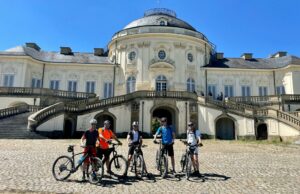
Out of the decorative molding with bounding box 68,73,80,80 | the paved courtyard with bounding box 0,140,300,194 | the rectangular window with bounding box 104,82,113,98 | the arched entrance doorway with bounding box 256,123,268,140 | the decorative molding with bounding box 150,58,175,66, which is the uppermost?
the decorative molding with bounding box 150,58,175,66

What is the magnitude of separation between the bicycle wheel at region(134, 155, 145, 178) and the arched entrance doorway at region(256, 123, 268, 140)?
22478 millimetres

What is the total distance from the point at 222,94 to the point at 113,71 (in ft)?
50.3

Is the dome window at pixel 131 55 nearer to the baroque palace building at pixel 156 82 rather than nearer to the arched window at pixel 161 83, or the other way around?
the baroque palace building at pixel 156 82

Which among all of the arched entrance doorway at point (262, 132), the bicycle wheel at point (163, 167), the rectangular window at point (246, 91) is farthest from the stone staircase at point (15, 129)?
the rectangular window at point (246, 91)

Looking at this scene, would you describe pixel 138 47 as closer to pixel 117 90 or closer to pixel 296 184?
pixel 117 90

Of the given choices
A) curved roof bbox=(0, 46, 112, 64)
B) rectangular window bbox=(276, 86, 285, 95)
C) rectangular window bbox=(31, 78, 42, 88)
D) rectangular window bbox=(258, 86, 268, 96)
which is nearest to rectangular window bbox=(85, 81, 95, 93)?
curved roof bbox=(0, 46, 112, 64)

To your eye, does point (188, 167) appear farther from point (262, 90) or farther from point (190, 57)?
point (262, 90)

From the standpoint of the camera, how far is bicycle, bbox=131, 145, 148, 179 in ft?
31.3

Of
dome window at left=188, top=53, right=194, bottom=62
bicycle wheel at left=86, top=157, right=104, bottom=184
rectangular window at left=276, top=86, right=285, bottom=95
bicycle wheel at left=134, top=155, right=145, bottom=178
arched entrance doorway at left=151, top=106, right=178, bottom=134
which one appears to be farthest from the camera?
rectangular window at left=276, top=86, right=285, bottom=95

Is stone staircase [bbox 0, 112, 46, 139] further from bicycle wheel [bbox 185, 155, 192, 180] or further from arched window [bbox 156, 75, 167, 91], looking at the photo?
arched window [bbox 156, 75, 167, 91]

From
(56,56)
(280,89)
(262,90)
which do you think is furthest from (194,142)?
(56,56)

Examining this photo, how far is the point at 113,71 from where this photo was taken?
41.0 m

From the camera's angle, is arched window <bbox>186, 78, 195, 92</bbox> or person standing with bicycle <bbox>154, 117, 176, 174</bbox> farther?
arched window <bbox>186, 78, 195, 92</bbox>

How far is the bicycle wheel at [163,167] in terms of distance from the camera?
9538 mm
